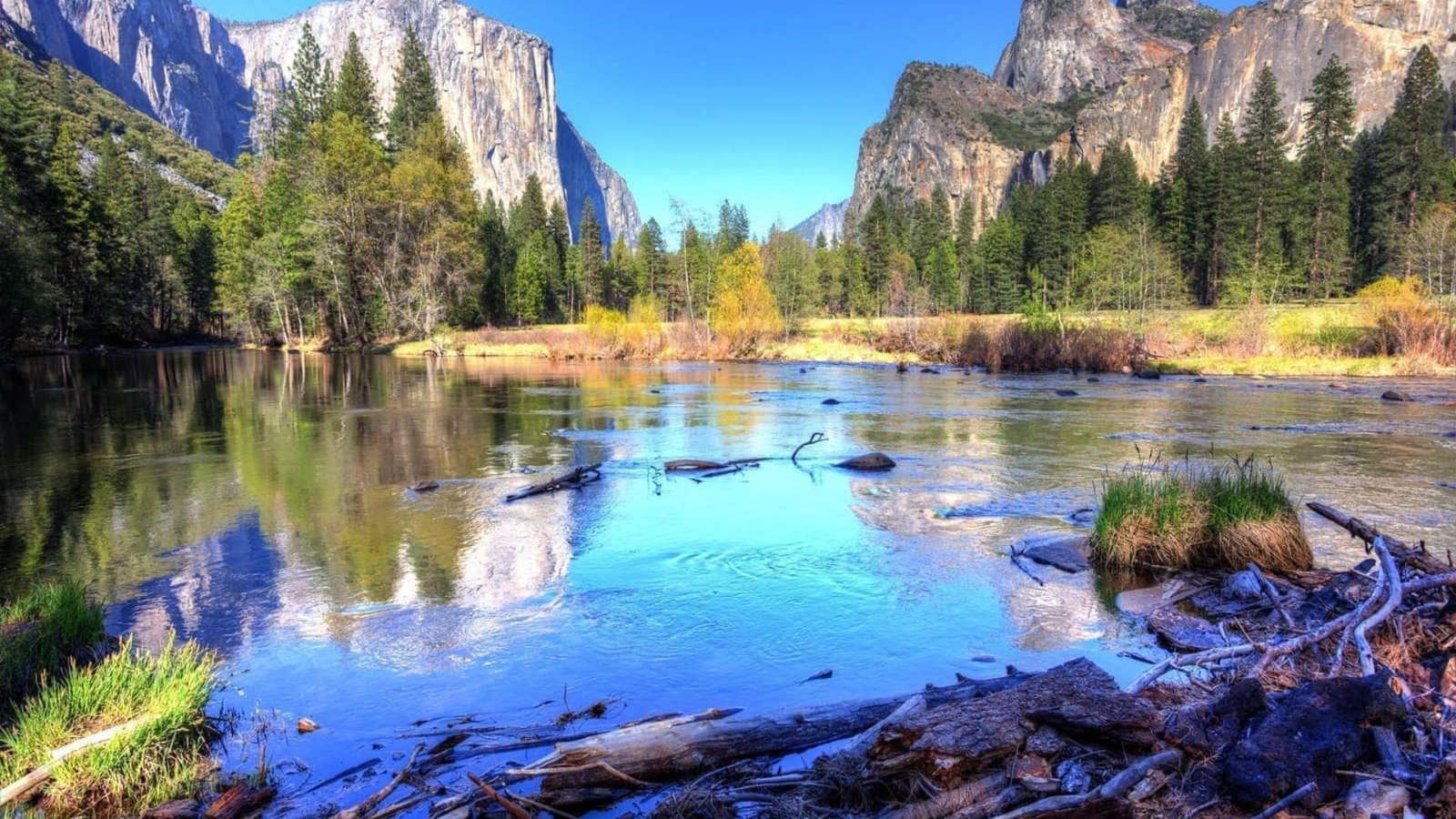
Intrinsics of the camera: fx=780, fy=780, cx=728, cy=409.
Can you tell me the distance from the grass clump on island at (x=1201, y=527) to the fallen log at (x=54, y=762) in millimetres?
9776

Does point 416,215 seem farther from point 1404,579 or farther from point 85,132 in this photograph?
point 1404,579

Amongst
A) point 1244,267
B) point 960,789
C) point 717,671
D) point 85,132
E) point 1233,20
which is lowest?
point 717,671

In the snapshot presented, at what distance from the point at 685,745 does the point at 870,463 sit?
12268 mm

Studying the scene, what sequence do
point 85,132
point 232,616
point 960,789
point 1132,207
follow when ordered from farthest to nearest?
point 1132,207
point 85,132
point 232,616
point 960,789

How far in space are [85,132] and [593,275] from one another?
184 ft

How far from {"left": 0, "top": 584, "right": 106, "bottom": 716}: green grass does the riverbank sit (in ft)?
142

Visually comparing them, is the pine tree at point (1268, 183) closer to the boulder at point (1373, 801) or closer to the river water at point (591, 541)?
the river water at point (591, 541)

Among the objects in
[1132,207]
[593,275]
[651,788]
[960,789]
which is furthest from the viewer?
[593,275]

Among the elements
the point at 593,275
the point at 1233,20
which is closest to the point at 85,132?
the point at 593,275

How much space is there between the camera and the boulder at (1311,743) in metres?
3.67

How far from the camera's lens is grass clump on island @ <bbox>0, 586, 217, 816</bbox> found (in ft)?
15.1

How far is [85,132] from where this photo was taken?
273 ft

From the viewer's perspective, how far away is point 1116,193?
305ft

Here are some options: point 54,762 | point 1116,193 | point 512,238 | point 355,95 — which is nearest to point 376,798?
point 54,762
